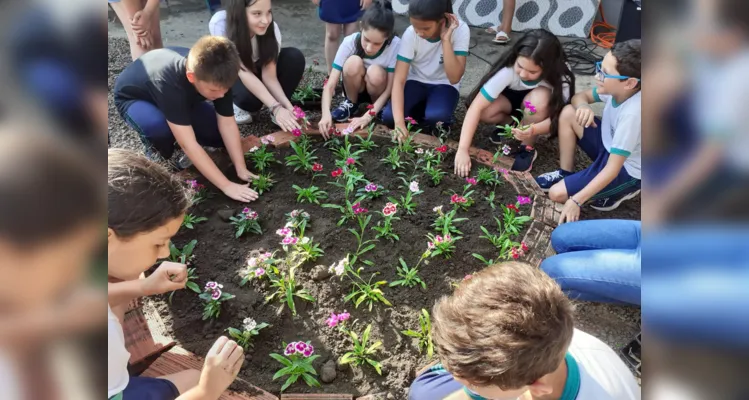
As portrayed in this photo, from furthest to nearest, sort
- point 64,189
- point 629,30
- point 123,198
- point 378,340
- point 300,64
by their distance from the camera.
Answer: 1. point 629,30
2. point 300,64
3. point 378,340
4. point 123,198
5. point 64,189

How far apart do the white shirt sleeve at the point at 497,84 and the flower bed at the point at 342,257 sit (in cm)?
42

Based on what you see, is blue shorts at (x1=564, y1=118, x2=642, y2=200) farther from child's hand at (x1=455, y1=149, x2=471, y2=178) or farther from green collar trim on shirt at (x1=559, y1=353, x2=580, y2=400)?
green collar trim on shirt at (x1=559, y1=353, x2=580, y2=400)

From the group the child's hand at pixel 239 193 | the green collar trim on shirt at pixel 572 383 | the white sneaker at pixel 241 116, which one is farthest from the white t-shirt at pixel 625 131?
the white sneaker at pixel 241 116

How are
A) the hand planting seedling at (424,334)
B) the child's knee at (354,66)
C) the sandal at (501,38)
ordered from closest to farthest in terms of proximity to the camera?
the hand planting seedling at (424,334)
the child's knee at (354,66)
the sandal at (501,38)

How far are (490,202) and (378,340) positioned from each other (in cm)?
113

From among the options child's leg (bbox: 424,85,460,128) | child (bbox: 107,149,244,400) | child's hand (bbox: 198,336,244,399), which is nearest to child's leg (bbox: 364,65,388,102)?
child's leg (bbox: 424,85,460,128)

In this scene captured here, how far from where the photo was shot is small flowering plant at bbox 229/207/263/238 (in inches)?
110

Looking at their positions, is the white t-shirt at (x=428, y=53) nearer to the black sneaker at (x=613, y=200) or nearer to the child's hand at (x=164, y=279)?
the black sneaker at (x=613, y=200)

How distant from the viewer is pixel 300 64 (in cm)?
380

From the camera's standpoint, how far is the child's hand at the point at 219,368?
5.80 ft

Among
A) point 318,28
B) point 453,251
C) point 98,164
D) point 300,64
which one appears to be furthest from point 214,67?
point 318,28

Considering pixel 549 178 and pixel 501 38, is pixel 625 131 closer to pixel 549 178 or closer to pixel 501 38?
pixel 549 178

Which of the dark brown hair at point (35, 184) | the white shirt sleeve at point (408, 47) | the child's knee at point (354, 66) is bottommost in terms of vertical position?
the child's knee at point (354, 66)

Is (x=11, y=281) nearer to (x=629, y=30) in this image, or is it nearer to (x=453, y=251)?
(x=453, y=251)
